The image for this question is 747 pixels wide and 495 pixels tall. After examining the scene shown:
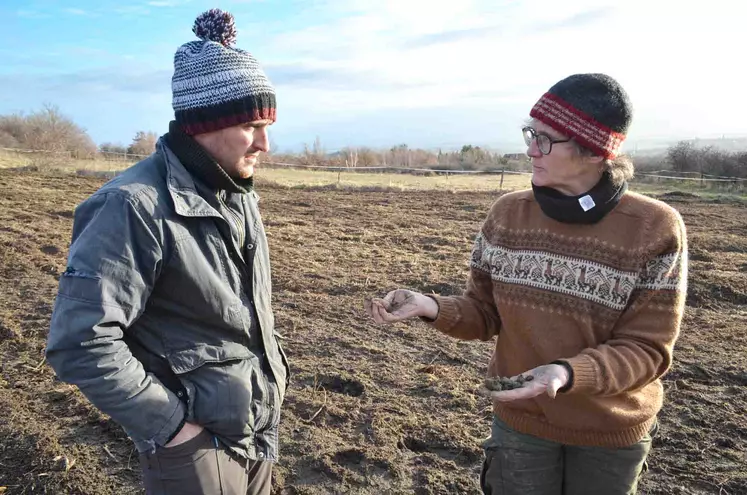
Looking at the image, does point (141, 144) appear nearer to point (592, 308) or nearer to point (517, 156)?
point (517, 156)

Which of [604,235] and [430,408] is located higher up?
[604,235]

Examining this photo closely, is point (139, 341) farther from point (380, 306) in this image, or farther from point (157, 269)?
point (380, 306)

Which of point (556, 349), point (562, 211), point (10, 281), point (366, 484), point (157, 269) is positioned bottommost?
point (366, 484)

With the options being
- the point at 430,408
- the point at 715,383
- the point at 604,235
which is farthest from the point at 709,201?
the point at 604,235

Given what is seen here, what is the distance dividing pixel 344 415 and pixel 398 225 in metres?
8.57

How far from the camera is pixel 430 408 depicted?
4328 millimetres

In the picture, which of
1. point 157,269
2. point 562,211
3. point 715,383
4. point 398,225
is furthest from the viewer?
point 398,225

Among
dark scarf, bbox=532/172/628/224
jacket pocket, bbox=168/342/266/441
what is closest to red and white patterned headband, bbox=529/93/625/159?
dark scarf, bbox=532/172/628/224

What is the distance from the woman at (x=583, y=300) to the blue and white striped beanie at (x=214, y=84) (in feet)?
3.28

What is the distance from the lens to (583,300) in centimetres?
207

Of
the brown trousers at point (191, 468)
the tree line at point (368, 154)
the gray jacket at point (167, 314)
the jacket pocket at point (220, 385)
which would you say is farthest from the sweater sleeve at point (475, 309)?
the tree line at point (368, 154)

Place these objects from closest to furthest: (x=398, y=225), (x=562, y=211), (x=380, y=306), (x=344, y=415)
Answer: (x=562, y=211) < (x=380, y=306) < (x=344, y=415) < (x=398, y=225)

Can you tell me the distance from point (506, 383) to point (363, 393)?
9.00ft

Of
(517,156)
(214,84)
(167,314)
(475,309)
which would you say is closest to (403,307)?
(475,309)
